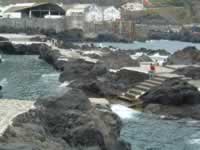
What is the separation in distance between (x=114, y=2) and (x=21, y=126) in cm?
15073

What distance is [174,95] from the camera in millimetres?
28781

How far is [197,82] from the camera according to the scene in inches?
1400

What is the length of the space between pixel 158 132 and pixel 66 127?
7294 millimetres

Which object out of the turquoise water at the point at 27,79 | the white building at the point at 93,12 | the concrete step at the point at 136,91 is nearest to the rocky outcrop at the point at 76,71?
the turquoise water at the point at 27,79

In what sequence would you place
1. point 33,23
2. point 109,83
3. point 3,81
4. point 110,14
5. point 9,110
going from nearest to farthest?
point 9,110
point 109,83
point 3,81
point 33,23
point 110,14

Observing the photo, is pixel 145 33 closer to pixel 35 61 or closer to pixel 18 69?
pixel 35 61

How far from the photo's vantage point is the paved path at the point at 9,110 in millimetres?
17938

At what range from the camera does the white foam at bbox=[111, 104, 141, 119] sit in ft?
90.2

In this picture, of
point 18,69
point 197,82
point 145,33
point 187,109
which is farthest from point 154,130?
point 145,33

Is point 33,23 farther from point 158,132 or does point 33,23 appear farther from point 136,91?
point 158,132

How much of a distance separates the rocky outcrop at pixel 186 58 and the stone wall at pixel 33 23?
181ft

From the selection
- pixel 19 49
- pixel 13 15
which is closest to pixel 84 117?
pixel 19 49

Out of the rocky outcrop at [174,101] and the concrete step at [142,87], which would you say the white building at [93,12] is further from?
the rocky outcrop at [174,101]

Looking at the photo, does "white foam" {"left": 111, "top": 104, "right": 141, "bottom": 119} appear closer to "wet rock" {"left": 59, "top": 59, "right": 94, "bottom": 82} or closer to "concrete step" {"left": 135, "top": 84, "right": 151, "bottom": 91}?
"concrete step" {"left": 135, "top": 84, "right": 151, "bottom": 91}
